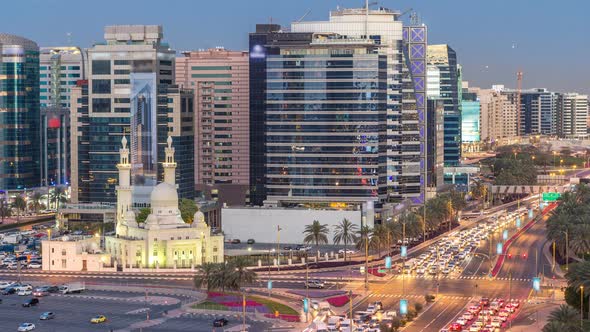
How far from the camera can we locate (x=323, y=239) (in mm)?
176750

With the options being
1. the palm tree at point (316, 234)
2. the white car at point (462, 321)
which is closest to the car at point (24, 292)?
the palm tree at point (316, 234)

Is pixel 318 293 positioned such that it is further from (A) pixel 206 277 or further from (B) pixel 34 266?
(B) pixel 34 266

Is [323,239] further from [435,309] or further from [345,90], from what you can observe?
[435,309]

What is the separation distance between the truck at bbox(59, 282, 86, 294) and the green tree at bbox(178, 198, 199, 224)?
3822 centimetres

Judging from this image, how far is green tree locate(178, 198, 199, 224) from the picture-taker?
186 meters

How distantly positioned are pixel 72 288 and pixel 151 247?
19.0 m

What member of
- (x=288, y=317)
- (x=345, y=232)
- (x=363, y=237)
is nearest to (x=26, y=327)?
(x=288, y=317)

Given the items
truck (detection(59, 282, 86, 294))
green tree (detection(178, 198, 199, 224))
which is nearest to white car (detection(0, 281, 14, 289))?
truck (detection(59, 282, 86, 294))

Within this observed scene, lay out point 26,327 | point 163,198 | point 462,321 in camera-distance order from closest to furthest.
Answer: point 462,321, point 26,327, point 163,198

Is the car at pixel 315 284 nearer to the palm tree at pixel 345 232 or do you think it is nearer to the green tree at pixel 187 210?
the palm tree at pixel 345 232

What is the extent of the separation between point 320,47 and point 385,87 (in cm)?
1239

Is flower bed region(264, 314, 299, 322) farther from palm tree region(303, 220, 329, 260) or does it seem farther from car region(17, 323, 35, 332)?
palm tree region(303, 220, 329, 260)

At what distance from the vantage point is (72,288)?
144 m

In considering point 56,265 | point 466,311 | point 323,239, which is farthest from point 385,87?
point 466,311
